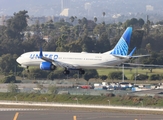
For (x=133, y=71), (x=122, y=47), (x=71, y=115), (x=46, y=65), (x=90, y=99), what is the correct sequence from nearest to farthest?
(x=71, y=115) < (x=46, y=65) < (x=90, y=99) < (x=122, y=47) < (x=133, y=71)

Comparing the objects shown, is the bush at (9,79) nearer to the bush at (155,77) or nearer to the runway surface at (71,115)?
the bush at (155,77)

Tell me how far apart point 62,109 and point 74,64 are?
14.0m

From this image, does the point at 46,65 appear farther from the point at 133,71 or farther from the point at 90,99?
the point at 133,71

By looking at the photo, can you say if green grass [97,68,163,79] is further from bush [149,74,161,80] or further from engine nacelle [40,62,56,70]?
engine nacelle [40,62,56,70]

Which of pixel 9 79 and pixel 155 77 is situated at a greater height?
pixel 155 77

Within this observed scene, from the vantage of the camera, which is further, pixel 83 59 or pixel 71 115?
pixel 83 59

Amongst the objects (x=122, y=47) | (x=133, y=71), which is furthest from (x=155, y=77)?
(x=122, y=47)

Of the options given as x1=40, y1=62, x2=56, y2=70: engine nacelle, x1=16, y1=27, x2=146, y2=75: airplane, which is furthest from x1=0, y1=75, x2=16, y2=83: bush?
x1=40, y1=62, x2=56, y2=70: engine nacelle

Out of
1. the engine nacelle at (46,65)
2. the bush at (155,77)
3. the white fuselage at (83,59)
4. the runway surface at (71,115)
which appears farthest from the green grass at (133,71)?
the runway surface at (71,115)

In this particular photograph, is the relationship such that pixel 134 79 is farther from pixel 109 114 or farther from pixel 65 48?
pixel 109 114

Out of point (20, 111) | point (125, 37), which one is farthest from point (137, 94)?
point (20, 111)

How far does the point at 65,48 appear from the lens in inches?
6624

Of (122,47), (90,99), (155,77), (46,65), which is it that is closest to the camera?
(46,65)

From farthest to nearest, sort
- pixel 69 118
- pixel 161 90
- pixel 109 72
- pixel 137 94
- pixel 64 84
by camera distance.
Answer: pixel 109 72, pixel 64 84, pixel 161 90, pixel 137 94, pixel 69 118
